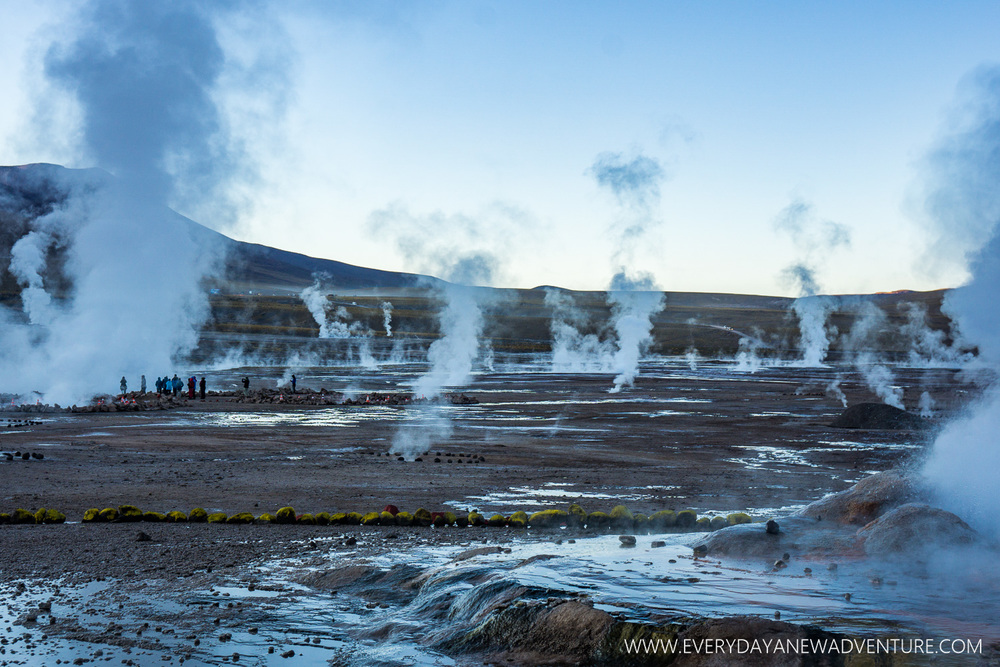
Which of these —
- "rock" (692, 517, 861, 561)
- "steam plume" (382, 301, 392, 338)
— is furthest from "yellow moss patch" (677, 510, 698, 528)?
"steam plume" (382, 301, 392, 338)

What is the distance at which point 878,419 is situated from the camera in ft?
99.9

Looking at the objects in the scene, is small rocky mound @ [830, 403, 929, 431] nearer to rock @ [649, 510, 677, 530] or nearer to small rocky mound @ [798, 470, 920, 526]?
small rocky mound @ [798, 470, 920, 526]

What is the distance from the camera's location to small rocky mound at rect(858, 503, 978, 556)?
947 cm

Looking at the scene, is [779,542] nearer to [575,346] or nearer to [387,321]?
[575,346]

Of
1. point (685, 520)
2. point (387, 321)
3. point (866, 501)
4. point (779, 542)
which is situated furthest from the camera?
point (387, 321)

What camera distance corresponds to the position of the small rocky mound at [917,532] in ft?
31.1

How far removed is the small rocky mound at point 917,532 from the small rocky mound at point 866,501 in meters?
1.02

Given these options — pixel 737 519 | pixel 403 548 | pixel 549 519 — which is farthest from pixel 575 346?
pixel 403 548

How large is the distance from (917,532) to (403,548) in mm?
6297

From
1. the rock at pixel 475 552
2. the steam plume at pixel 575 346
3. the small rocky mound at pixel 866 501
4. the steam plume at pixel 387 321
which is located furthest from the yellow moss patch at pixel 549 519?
the steam plume at pixel 387 321

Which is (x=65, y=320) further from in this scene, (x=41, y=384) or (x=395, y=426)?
(x=395, y=426)

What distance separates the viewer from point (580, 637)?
7.38 metres

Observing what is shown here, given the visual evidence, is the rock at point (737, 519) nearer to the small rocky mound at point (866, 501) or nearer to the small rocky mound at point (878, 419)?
the small rocky mound at point (866, 501)

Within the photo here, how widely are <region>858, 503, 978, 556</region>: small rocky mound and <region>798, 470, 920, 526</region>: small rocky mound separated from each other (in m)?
1.02
